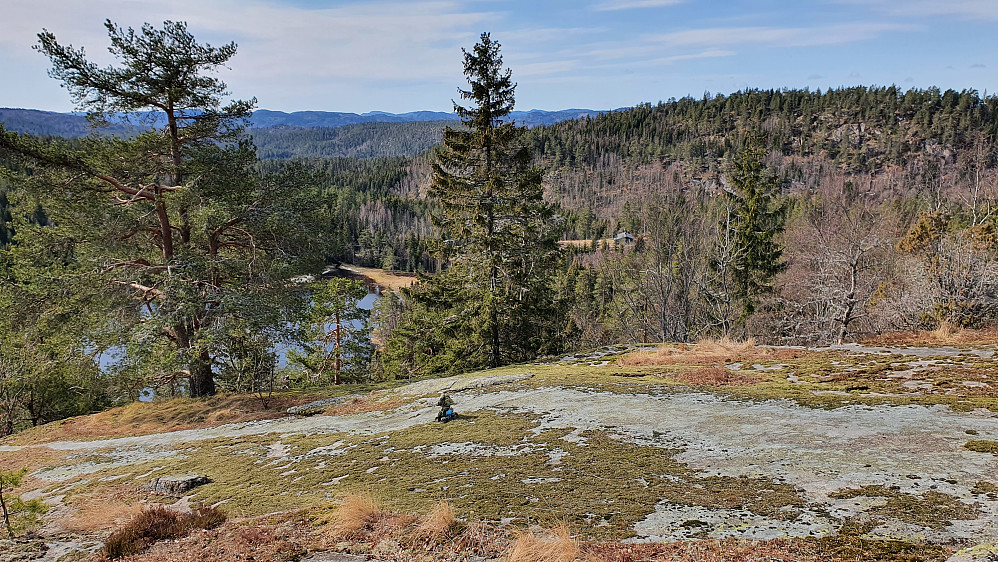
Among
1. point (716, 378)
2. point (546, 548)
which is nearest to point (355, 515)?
point (546, 548)

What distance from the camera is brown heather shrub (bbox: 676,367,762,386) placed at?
33.9 feet

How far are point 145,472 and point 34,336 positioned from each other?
38.8 ft

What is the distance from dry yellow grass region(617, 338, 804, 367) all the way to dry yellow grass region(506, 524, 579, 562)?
33.8ft

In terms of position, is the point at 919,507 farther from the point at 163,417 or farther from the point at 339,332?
the point at 339,332

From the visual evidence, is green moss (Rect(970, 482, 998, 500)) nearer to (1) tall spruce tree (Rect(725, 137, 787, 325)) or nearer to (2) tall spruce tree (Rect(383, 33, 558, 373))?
(2) tall spruce tree (Rect(383, 33, 558, 373))

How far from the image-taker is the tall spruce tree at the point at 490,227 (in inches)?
830

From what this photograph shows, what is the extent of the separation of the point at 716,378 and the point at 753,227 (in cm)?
2257

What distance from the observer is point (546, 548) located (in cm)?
385

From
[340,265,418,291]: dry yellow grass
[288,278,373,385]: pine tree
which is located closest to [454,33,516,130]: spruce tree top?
[288,278,373,385]: pine tree

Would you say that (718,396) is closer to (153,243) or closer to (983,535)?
(983,535)

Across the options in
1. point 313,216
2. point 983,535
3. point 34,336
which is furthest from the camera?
point 313,216

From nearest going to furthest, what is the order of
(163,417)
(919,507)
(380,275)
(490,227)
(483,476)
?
(919,507) < (483,476) < (163,417) < (490,227) < (380,275)

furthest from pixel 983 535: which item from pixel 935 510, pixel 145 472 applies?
pixel 145 472

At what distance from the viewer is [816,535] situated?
3.77 meters
